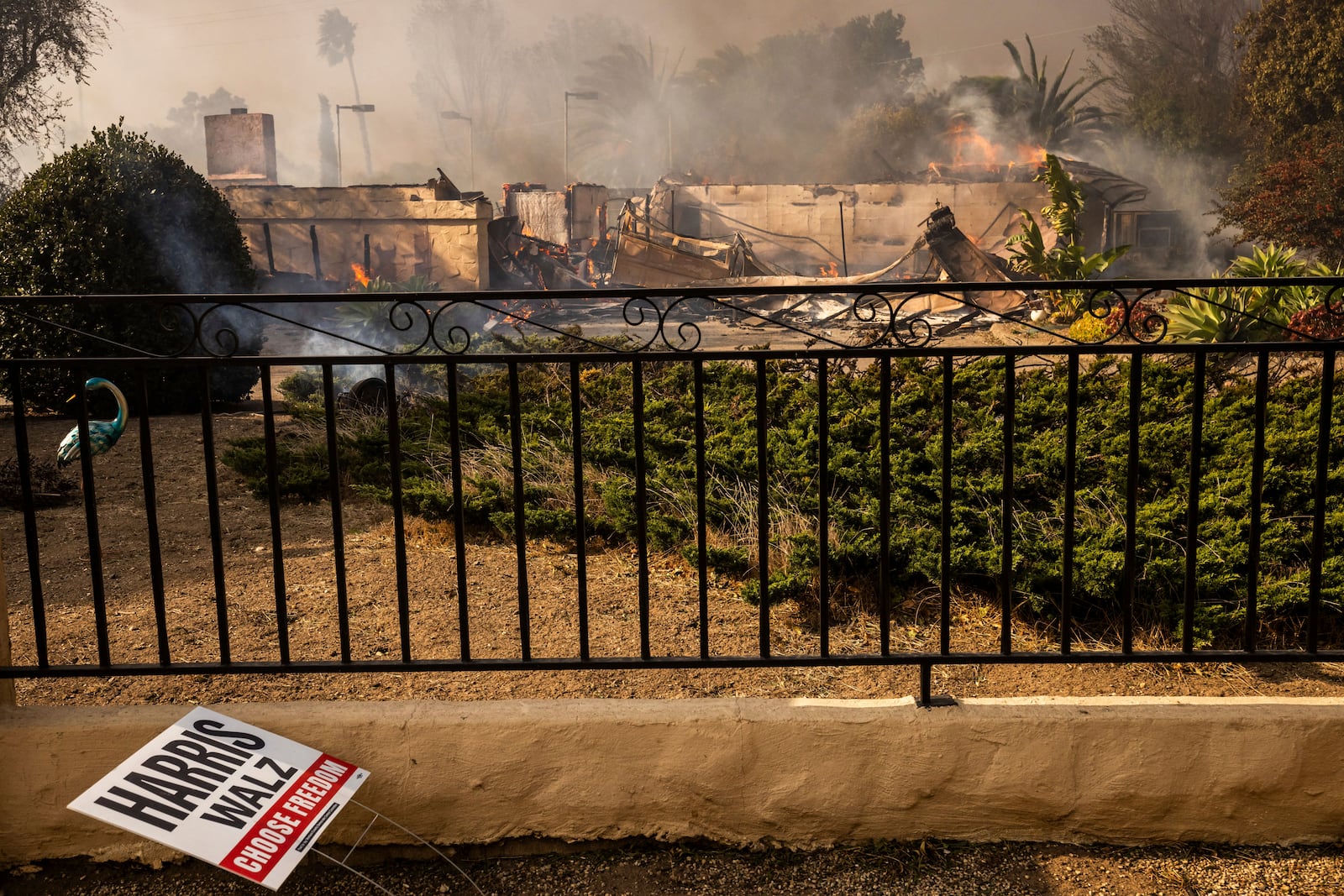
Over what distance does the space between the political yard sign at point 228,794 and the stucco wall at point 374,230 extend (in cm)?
2736

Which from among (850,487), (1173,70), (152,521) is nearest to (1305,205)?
(850,487)

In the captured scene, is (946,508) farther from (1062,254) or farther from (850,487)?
(1062,254)

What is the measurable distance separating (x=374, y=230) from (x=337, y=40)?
249 feet

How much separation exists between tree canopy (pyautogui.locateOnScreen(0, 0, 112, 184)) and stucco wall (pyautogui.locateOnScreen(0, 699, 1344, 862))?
76.0 feet

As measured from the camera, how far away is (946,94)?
68.4 meters

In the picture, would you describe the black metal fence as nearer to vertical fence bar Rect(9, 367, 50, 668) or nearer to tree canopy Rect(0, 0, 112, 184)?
vertical fence bar Rect(9, 367, 50, 668)

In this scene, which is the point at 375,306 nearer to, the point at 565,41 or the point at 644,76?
the point at 644,76

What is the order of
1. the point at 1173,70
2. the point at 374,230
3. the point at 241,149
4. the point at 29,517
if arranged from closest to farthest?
the point at 29,517, the point at 374,230, the point at 241,149, the point at 1173,70

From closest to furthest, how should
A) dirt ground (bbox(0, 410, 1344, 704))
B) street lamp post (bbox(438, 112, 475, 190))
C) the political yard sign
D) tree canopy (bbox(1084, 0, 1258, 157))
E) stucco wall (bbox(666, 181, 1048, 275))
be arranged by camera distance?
1. the political yard sign
2. dirt ground (bbox(0, 410, 1344, 704))
3. stucco wall (bbox(666, 181, 1048, 275))
4. tree canopy (bbox(1084, 0, 1258, 157))
5. street lamp post (bbox(438, 112, 475, 190))

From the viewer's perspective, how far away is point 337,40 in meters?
97.7

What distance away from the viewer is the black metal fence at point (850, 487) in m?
2.75

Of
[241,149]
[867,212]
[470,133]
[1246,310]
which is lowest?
[1246,310]

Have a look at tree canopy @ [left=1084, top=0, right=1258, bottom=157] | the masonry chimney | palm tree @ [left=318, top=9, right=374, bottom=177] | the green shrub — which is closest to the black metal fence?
the green shrub

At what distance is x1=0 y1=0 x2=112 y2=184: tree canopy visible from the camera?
73.2 ft
